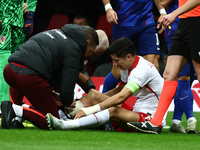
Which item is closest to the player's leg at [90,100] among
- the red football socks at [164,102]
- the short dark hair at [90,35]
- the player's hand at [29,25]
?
the short dark hair at [90,35]

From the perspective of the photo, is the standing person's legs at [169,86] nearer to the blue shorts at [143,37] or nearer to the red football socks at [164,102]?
the red football socks at [164,102]

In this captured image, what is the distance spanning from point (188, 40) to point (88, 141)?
4.80 feet

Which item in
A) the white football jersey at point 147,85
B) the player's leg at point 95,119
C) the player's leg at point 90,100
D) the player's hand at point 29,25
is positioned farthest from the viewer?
the player's hand at point 29,25

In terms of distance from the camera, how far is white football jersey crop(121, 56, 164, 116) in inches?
197

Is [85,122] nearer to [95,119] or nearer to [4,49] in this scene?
[95,119]

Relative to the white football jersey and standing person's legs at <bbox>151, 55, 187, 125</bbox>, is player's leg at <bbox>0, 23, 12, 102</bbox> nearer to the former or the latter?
the white football jersey

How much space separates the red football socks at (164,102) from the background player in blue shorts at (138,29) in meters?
1.31

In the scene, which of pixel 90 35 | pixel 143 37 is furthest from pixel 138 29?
pixel 90 35

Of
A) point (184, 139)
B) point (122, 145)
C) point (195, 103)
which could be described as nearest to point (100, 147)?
point (122, 145)

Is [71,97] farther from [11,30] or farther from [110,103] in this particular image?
[11,30]

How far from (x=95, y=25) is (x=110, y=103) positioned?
7814 mm

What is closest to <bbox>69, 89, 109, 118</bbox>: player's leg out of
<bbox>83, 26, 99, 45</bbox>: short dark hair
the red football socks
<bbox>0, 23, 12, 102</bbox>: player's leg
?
<bbox>83, 26, 99, 45</bbox>: short dark hair

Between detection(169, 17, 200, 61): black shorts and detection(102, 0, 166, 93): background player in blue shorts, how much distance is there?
1.19 metres

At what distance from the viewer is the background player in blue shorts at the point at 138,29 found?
6020 mm
